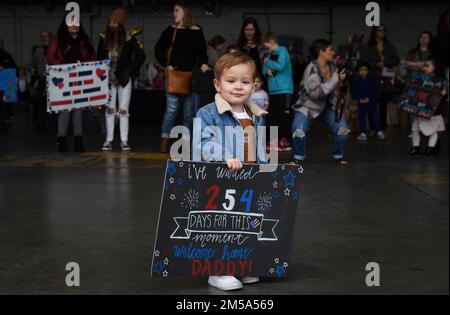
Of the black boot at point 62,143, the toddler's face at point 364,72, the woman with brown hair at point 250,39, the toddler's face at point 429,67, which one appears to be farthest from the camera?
the toddler's face at point 364,72

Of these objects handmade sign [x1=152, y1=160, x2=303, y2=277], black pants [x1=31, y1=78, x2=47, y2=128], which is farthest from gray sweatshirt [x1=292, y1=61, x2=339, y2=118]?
black pants [x1=31, y1=78, x2=47, y2=128]

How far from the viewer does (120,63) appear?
11.1 meters

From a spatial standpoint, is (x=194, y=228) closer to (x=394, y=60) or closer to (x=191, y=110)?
(x=191, y=110)

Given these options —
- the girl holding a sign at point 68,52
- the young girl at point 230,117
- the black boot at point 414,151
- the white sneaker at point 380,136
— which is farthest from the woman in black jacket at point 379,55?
the young girl at point 230,117

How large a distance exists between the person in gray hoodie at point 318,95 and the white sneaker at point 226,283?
515cm

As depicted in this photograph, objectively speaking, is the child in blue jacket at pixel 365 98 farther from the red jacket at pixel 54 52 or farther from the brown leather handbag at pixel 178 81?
the red jacket at pixel 54 52

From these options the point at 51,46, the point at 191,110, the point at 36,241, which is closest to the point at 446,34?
the point at 191,110

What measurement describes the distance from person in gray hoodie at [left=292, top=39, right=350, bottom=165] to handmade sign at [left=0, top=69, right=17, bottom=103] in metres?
8.45

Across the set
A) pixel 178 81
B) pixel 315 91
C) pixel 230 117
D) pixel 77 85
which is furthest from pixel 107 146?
pixel 230 117

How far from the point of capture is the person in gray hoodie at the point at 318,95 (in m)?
9.42

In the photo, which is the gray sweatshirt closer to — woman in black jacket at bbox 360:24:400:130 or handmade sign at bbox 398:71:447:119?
handmade sign at bbox 398:71:447:119

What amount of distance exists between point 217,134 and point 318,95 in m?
5.03

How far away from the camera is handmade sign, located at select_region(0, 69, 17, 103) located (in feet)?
54.3

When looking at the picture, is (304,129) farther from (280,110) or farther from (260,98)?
(280,110)
